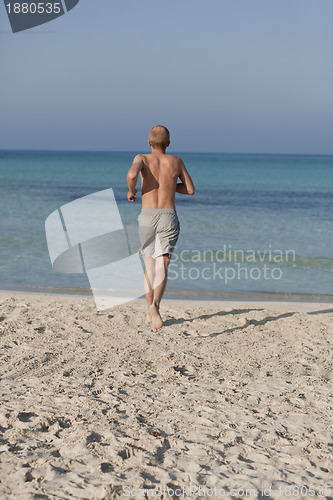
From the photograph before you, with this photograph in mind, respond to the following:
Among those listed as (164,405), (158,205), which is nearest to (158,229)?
(158,205)

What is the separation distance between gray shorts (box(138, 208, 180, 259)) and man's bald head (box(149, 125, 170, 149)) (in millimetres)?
594

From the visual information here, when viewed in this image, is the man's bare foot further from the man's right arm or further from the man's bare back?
the man's right arm

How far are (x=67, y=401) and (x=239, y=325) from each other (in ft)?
8.29

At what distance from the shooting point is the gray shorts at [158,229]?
496cm

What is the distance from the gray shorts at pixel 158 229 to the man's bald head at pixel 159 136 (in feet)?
1.95

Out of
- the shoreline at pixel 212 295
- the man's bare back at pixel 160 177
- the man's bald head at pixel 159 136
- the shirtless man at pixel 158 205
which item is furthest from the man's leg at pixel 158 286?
the shoreline at pixel 212 295

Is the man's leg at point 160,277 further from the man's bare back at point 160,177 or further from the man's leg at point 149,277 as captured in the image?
the man's bare back at point 160,177

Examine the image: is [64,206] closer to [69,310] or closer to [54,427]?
[69,310]

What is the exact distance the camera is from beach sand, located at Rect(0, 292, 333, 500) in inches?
102

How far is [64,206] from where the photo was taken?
861 inches

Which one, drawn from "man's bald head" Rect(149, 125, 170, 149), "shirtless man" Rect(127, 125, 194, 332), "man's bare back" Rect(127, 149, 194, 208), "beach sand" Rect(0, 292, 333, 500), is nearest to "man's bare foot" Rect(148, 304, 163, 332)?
"shirtless man" Rect(127, 125, 194, 332)

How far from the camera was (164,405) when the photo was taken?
11.5ft

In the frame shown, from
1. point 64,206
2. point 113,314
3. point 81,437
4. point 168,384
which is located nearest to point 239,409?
point 168,384

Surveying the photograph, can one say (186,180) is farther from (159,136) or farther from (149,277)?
(149,277)
